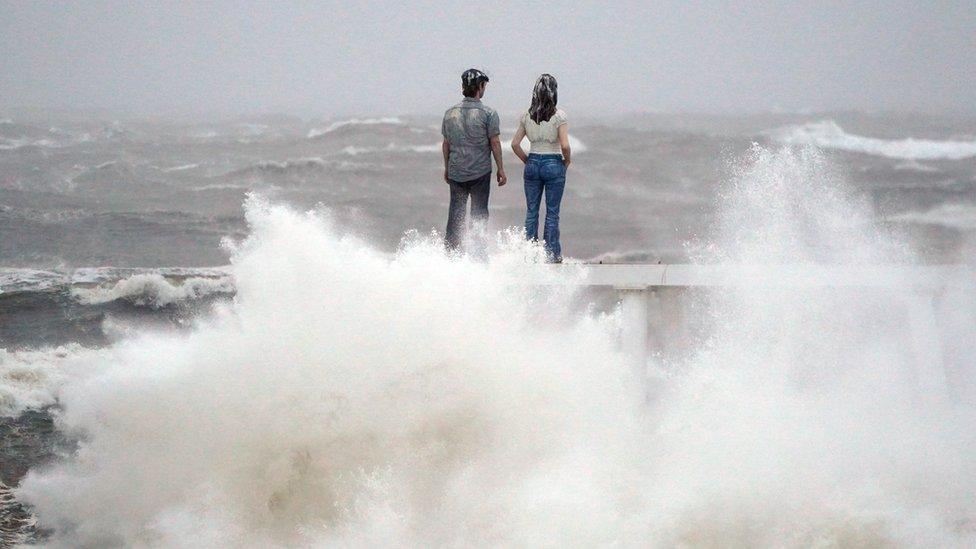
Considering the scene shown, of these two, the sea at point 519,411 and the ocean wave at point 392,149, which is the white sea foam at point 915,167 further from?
the sea at point 519,411

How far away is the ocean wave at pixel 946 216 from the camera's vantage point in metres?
36.3

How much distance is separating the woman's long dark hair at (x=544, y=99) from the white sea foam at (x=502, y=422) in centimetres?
108

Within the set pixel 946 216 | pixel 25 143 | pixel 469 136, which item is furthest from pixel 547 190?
pixel 25 143

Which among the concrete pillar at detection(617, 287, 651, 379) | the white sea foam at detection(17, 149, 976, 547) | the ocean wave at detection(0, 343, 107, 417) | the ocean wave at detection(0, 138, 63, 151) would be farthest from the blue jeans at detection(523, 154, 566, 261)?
the ocean wave at detection(0, 138, 63, 151)

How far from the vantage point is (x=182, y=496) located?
23.5 ft

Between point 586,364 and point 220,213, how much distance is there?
102ft

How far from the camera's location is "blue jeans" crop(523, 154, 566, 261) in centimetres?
832

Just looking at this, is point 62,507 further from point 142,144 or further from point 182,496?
point 142,144

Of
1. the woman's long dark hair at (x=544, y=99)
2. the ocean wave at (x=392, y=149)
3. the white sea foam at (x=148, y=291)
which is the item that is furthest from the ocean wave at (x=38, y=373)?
the ocean wave at (x=392, y=149)

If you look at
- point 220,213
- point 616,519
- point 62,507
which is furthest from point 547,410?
point 220,213

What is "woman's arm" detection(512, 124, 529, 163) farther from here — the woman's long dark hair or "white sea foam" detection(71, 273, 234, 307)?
"white sea foam" detection(71, 273, 234, 307)

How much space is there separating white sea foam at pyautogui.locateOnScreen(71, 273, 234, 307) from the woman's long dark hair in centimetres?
996

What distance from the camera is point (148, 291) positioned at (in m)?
17.2

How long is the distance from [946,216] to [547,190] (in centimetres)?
3375
